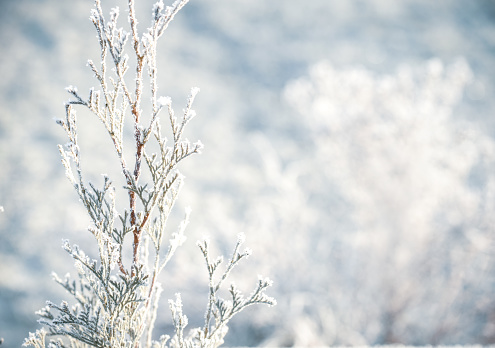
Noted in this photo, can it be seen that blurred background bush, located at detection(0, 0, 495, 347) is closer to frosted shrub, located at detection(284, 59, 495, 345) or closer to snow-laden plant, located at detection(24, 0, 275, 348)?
frosted shrub, located at detection(284, 59, 495, 345)

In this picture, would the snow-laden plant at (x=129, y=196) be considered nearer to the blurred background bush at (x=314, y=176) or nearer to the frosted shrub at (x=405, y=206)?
the blurred background bush at (x=314, y=176)

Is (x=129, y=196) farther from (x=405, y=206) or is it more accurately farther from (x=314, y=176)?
(x=314, y=176)

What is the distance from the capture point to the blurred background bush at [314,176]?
268 centimetres

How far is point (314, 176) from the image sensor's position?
4.57 meters

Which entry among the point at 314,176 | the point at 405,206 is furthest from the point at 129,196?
the point at 314,176

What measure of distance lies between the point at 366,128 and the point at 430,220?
0.91 m

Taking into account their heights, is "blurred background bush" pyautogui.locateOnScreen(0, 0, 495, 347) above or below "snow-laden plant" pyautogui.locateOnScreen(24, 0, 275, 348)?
above

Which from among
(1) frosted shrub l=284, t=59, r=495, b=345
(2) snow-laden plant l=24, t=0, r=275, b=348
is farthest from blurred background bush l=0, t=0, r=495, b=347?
(2) snow-laden plant l=24, t=0, r=275, b=348

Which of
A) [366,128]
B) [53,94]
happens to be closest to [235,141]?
[53,94]

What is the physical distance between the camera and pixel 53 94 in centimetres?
707

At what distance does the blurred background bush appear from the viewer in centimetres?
268

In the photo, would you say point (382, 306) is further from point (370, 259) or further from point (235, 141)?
point (235, 141)

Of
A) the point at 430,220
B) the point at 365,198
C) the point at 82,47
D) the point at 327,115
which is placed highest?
the point at 82,47

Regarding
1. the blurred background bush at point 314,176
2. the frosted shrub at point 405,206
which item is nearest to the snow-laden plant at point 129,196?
the blurred background bush at point 314,176
